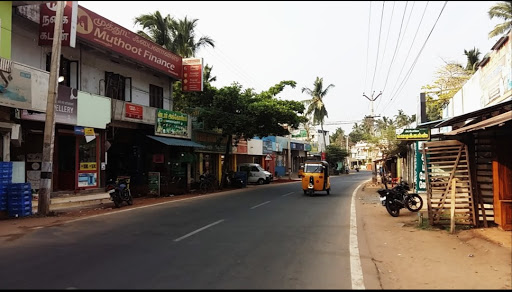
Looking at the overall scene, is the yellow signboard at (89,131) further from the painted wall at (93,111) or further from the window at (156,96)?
the window at (156,96)

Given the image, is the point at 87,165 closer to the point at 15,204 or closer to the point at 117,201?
the point at 117,201

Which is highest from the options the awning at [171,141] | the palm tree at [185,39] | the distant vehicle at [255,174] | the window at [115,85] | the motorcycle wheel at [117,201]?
the palm tree at [185,39]

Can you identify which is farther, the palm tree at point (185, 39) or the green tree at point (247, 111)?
the palm tree at point (185, 39)

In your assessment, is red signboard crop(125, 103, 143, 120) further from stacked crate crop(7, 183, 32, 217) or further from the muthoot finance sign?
stacked crate crop(7, 183, 32, 217)

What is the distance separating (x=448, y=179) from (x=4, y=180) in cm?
1353

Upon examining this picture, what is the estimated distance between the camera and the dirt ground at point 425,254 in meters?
6.06

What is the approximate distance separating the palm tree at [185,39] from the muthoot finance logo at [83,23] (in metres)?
16.0

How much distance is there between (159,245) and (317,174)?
14.9 m

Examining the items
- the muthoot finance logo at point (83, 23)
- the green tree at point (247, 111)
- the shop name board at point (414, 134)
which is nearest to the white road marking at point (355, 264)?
the shop name board at point (414, 134)

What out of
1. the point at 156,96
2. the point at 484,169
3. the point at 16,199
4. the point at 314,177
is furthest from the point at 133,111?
the point at 484,169

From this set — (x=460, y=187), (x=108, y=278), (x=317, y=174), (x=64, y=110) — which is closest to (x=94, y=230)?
(x=108, y=278)

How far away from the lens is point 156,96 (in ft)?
84.4

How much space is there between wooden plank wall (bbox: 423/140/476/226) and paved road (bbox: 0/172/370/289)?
2.58 meters

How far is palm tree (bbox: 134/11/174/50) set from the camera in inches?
1287
